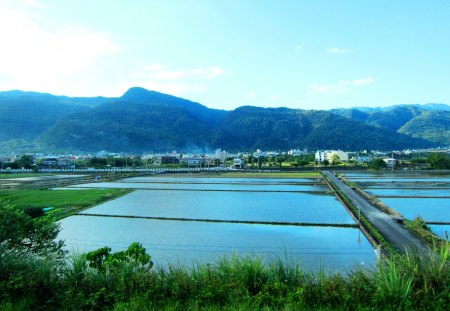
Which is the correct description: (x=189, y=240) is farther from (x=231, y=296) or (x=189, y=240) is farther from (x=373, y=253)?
(x=231, y=296)

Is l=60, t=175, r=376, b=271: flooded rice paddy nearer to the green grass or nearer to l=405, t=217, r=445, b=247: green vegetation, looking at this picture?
the green grass

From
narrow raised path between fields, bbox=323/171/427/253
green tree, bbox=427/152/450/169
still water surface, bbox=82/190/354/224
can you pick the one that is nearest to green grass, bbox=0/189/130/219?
→ still water surface, bbox=82/190/354/224

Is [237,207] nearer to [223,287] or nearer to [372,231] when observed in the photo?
[372,231]

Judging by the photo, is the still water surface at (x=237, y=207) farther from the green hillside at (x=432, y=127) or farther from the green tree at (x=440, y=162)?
the green hillside at (x=432, y=127)

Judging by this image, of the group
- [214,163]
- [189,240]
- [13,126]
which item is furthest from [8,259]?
[13,126]

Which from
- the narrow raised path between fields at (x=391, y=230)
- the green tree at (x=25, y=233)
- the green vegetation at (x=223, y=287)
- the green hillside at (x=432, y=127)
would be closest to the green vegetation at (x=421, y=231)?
the narrow raised path between fields at (x=391, y=230)

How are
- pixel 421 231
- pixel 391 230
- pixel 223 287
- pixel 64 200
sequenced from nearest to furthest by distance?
pixel 223 287 → pixel 421 231 → pixel 391 230 → pixel 64 200

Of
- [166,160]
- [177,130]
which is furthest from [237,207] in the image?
[177,130]
